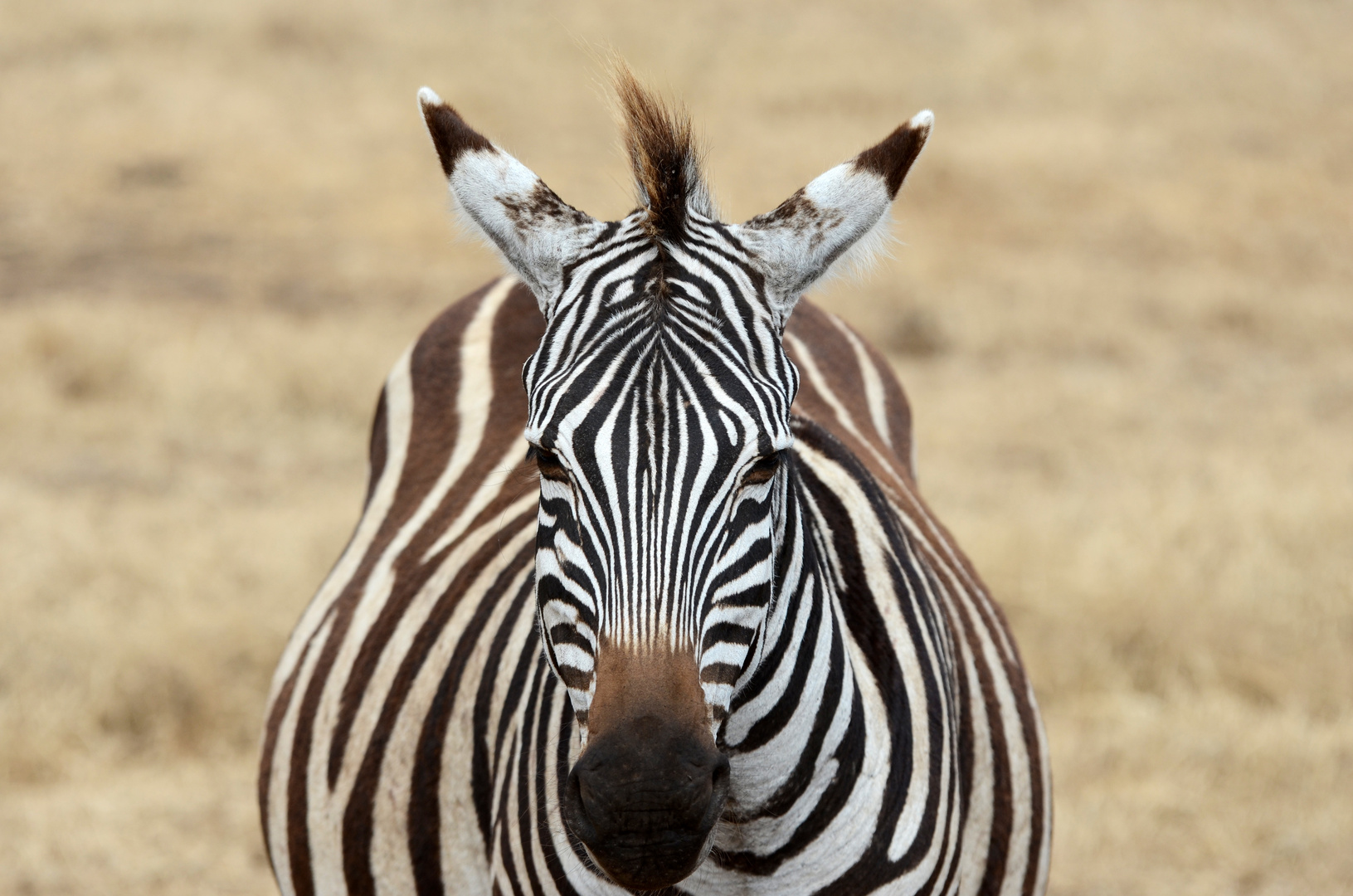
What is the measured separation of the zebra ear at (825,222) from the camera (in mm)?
2119

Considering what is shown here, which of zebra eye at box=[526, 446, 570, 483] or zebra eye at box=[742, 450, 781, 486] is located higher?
zebra eye at box=[526, 446, 570, 483]

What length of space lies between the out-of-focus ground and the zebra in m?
0.51

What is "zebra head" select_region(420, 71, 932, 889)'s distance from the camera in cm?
177

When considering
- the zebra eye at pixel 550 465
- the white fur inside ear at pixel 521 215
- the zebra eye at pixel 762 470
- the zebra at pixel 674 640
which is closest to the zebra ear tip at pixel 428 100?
the zebra at pixel 674 640

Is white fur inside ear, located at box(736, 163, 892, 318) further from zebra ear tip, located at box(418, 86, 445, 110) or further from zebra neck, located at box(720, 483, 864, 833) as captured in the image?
zebra ear tip, located at box(418, 86, 445, 110)

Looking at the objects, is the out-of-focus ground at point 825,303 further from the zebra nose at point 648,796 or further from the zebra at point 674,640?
the zebra nose at point 648,796

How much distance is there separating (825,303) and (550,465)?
28.7 feet

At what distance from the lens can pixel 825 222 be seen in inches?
84.0

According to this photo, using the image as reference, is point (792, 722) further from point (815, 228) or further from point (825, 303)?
point (825, 303)

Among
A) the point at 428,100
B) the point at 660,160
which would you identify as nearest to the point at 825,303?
the point at 428,100

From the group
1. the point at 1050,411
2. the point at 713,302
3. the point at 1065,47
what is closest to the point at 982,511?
the point at 1050,411

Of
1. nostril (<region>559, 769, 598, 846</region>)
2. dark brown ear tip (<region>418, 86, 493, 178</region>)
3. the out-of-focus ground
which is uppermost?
the out-of-focus ground

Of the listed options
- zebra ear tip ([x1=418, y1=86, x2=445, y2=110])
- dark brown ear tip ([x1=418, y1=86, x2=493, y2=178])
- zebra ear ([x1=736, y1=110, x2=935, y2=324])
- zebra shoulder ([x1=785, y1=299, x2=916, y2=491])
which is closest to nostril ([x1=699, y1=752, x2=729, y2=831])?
zebra ear ([x1=736, y1=110, x2=935, y2=324])

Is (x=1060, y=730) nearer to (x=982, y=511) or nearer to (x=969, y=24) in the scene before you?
(x=982, y=511)
